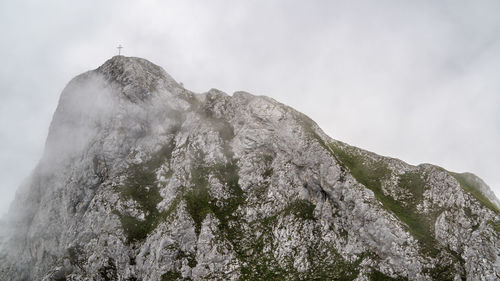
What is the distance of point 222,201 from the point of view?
3292 inches

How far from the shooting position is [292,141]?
8975 cm

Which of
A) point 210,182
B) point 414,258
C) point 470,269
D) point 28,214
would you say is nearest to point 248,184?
point 210,182

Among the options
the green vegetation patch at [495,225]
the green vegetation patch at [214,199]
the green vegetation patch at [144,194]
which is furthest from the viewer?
the green vegetation patch at [144,194]

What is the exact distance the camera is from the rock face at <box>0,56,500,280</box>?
6375 centimetres

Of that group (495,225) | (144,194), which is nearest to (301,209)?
→ (495,225)

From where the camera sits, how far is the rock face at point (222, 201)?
2510 inches

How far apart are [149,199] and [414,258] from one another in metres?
68.1

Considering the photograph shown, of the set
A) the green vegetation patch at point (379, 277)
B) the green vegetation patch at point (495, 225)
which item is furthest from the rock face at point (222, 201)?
the green vegetation patch at point (495, 225)

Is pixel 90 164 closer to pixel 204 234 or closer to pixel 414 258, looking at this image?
pixel 204 234

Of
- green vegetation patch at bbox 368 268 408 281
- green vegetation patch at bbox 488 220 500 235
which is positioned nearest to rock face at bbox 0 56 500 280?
green vegetation patch at bbox 368 268 408 281

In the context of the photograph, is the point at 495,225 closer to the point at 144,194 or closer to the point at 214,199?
the point at 214,199

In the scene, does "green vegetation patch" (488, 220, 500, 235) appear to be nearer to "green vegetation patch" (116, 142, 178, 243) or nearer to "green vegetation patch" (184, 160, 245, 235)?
"green vegetation patch" (184, 160, 245, 235)

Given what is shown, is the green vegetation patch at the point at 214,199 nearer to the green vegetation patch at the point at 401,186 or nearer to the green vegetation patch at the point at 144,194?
the green vegetation patch at the point at 144,194

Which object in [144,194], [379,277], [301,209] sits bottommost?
[379,277]
